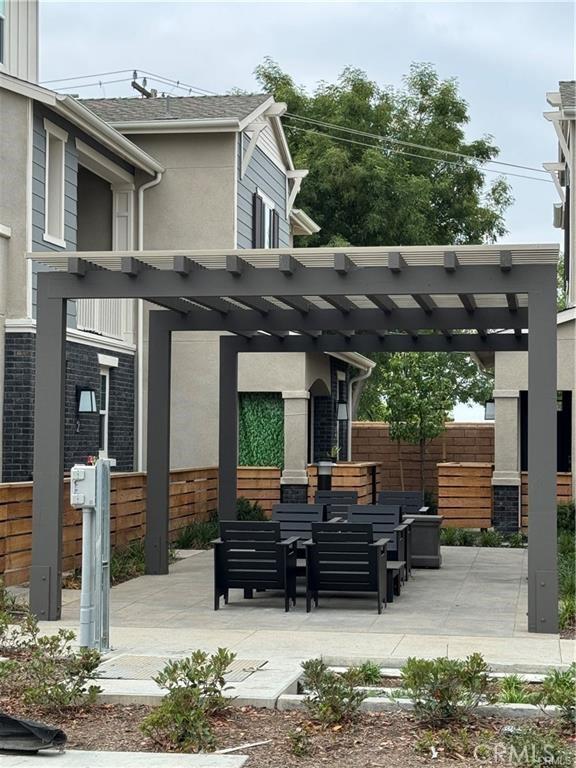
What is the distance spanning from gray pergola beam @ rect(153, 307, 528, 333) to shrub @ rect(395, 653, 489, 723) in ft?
25.9

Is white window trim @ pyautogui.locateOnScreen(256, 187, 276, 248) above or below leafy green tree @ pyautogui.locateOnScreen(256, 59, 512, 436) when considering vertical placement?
below

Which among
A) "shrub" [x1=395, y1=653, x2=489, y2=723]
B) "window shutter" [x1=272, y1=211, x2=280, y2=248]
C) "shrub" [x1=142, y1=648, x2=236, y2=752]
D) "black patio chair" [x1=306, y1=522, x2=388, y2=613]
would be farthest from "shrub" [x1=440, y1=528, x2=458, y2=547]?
"shrub" [x1=142, y1=648, x2=236, y2=752]

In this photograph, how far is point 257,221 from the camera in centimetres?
2436

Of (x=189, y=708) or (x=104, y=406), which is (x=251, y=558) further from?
(x=104, y=406)

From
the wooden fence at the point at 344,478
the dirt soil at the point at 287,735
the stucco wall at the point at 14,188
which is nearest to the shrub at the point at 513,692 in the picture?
the dirt soil at the point at 287,735

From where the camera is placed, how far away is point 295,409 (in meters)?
22.9

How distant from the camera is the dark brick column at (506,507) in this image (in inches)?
855

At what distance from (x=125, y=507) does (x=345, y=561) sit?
5310mm

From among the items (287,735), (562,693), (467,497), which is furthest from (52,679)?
(467,497)

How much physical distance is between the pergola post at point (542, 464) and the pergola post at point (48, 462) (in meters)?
4.65

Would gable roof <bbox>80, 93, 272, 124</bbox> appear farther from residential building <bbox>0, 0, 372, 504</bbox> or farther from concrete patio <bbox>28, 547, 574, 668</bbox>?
concrete patio <bbox>28, 547, 574, 668</bbox>

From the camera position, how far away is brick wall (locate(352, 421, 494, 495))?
2786cm

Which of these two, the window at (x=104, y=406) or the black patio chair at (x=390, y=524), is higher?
the window at (x=104, y=406)

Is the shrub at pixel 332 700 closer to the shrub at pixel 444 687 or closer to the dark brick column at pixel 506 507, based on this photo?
the shrub at pixel 444 687
